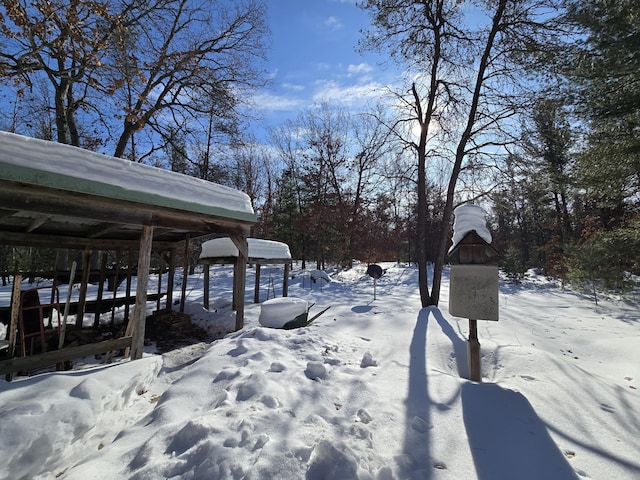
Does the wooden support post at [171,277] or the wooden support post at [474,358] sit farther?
the wooden support post at [171,277]

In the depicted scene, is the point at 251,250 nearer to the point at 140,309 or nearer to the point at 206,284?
the point at 206,284

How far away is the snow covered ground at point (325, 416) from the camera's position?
207 centimetres

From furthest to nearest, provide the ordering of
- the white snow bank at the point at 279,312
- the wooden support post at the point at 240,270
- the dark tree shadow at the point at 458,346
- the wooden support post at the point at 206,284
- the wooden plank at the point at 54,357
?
the wooden support post at the point at 206,284
the white snow bank at the point at 279,312
the wooden support post at the point at 240,270
the dark tree shadow at the point at 458,346
the wooden plank at the point at 54,357

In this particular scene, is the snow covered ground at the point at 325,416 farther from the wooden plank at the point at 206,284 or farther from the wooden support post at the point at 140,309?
the wooden plank at the point at 206,284

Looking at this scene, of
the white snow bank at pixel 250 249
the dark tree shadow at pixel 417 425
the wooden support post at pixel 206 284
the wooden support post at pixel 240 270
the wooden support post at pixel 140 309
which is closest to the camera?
the dark tree shadow at pixel 417 425

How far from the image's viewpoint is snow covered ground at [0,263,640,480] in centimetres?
207

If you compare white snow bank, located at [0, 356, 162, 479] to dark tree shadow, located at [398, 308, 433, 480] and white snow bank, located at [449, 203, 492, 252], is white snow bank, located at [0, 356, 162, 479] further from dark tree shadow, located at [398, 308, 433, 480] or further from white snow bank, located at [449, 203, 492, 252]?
white snow bank, located at [449, 203, 492, 252]

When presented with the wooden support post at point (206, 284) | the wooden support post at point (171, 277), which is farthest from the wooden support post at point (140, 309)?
the wooden support post at point (206, 284)

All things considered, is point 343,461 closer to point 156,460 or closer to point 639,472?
point 156,460

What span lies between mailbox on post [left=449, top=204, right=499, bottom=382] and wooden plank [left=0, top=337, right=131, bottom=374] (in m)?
4.77

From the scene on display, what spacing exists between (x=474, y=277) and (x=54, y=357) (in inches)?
218

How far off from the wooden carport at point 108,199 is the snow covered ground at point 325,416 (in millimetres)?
1662

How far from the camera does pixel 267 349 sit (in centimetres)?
436

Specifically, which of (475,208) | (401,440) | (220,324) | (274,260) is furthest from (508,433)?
(274,260)
